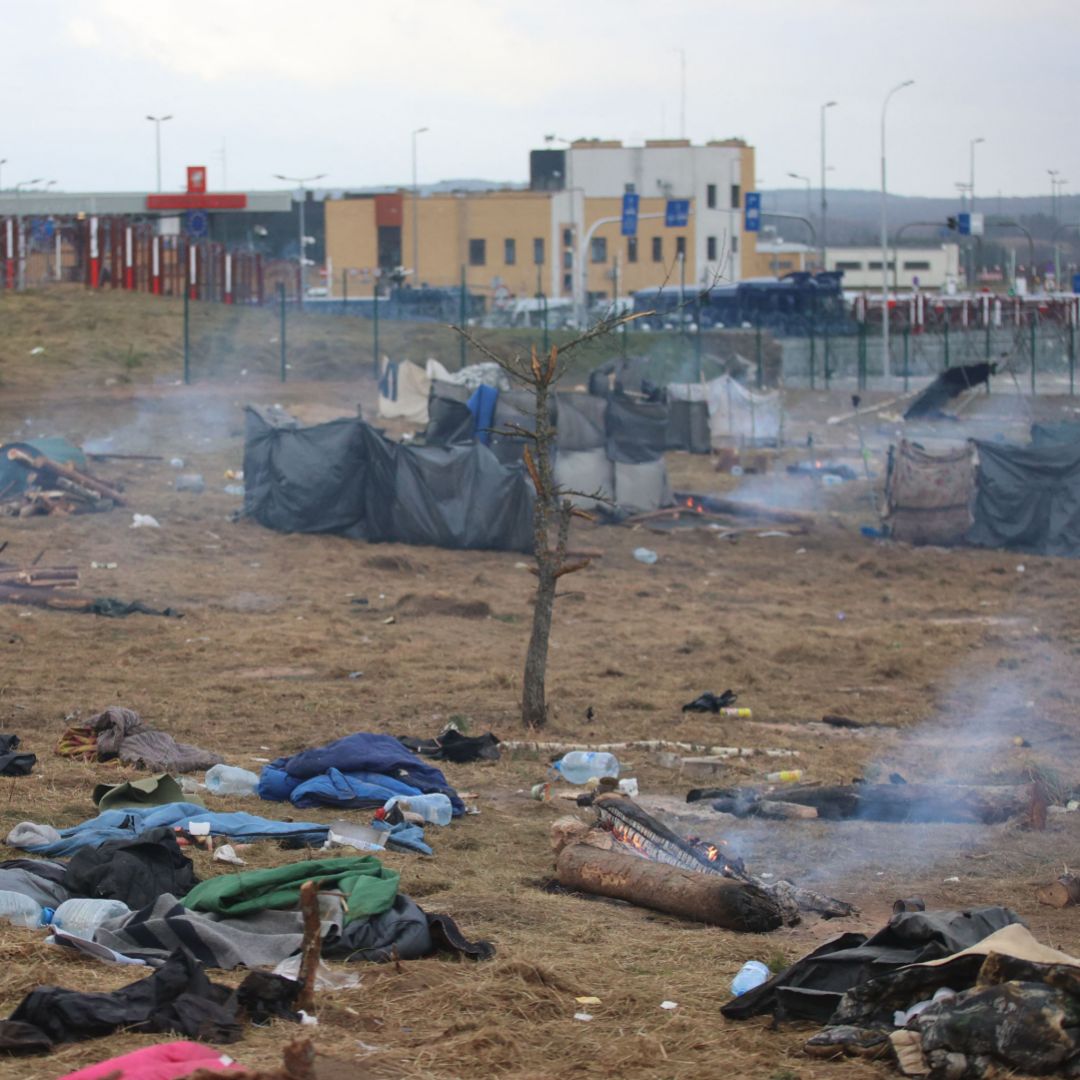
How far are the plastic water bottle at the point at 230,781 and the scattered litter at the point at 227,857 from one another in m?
1.67

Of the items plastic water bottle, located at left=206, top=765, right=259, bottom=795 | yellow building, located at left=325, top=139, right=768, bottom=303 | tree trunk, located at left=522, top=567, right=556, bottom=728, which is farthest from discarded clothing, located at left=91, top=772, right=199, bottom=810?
yellow building, located at left=325, top=139, right=768, bottom=303

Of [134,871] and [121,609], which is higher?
[134,871]

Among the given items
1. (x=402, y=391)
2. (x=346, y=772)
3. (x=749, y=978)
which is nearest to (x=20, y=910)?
(x=749, y=978)

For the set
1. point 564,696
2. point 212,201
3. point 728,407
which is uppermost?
point 212,201

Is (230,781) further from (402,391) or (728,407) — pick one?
(728,407)

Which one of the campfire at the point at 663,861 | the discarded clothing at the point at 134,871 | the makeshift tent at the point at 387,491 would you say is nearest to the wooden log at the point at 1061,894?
the campfire at the point at 663,861

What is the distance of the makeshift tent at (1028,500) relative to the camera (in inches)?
908

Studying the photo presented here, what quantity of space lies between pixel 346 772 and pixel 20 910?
339 cm

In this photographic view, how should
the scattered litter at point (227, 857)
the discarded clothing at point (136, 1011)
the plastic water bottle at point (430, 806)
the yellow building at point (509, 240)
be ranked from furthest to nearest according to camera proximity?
1. the yellow building at point (509, 240)
2. the plastic water bottle at point (430, 806)
3. the scattered litter at point (227, 857)
4. the discarded clothing at point (136, 1011)

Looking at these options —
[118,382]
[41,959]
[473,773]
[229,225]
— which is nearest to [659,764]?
[473,773]

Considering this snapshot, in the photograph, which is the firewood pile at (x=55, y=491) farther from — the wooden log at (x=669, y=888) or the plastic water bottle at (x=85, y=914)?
the plastic water bottle at (x=85, y=914)

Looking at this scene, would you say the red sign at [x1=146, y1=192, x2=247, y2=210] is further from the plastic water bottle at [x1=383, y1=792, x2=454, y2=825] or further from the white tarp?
the plastic water bottle at [x1=383, y1=792, x2=454, y2=825]

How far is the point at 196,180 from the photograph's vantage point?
64.0m

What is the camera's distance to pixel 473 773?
423 inches
